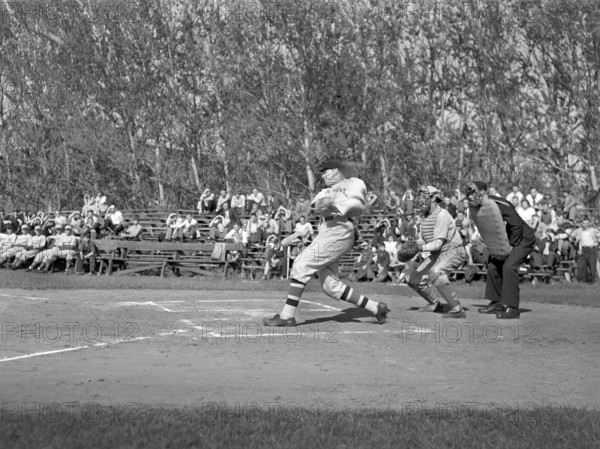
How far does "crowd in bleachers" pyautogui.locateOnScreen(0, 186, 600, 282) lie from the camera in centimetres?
2072

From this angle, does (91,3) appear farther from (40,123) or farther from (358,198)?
(358,198)

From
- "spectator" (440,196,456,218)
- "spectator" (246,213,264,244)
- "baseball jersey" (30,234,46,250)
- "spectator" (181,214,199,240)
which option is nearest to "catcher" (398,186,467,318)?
"spectator" (440,196,456,218)

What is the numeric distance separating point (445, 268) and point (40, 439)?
779 centimetres

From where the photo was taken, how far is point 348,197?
10305 millimetres

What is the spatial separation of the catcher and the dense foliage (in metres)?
16.3

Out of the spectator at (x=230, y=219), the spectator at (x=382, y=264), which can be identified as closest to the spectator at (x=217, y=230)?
the spectator at (x=230, y=219)

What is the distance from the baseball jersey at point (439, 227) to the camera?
39.0 ft

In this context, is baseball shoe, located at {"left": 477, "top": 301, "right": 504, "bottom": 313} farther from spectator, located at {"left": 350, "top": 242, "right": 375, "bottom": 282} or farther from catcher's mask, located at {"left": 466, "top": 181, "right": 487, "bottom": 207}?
spectator, located at {"left": 350, "top": 242, "right": 375, "bottom": 282}

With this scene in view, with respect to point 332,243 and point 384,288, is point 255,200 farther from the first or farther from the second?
point 332,243

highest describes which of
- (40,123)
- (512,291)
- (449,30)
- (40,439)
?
(449,30)

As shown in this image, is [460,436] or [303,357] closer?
[460,436]

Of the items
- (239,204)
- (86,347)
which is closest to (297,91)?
(239,204)

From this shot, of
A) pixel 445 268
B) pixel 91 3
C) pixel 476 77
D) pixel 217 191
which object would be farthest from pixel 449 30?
pixel 445 268

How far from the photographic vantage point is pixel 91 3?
118ft
